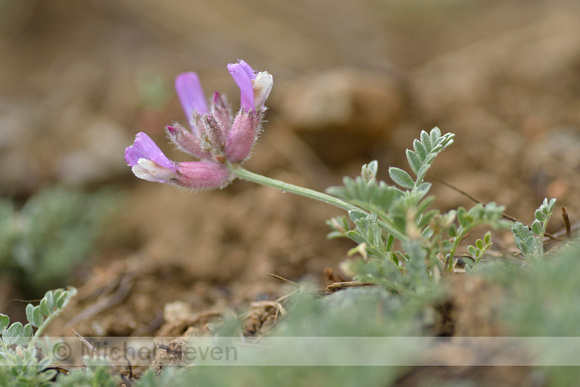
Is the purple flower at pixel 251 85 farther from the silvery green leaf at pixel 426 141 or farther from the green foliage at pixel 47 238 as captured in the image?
the green foliage at pixel 47 238

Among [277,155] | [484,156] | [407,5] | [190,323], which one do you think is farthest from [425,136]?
[407,5]

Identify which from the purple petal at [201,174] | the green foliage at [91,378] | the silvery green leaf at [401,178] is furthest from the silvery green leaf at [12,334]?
the silvery green leaf at [401,178]

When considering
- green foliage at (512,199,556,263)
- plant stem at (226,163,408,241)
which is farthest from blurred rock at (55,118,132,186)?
green foliage at (512,199,556,263)

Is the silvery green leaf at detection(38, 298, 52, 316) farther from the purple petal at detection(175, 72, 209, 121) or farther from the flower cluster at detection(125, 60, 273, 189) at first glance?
the purple petal at detection(175, 72, 209, 121)

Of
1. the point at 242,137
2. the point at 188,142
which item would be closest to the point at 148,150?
the point at 188,142

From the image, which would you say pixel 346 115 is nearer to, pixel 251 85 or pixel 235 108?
pixel 235 108

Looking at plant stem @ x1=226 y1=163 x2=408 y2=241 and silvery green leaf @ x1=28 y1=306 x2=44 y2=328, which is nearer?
plant stem @ x1=226 y1=163 x2=408 y2=241

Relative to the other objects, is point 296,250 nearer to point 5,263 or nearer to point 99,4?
point 5,263
